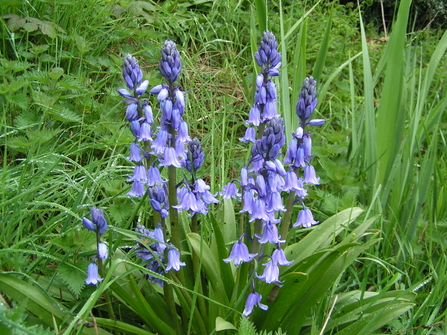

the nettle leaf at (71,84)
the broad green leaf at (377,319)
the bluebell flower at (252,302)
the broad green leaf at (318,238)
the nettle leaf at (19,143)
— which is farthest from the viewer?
the nettle leaf at (71,84)

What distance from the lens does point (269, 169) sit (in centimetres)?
201

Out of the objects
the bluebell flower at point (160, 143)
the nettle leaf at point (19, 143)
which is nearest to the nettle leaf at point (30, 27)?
the nettle leaf at point (19, 143)

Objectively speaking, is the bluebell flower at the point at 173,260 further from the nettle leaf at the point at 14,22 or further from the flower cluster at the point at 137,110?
the nettle leaf at the point at 14,22

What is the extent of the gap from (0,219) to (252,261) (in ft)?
5.16

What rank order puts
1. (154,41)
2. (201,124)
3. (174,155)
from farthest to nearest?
1. (154,41)
2. (201,124)
3. (174,155)

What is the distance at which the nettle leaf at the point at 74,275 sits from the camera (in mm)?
2234

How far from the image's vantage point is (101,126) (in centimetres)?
395

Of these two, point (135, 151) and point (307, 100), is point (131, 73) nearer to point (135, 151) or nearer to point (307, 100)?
point (135, 151)

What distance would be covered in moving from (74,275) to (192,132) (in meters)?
2.45

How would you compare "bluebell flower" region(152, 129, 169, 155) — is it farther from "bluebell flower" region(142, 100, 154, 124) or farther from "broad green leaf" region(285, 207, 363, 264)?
"broad green leaf" region(285, 207, 363, 264)

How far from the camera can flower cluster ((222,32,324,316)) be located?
203cm

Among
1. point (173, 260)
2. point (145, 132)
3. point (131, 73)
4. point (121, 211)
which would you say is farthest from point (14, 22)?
point (173, 260)

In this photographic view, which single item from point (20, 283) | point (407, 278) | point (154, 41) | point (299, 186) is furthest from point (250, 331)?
point (154, 41)

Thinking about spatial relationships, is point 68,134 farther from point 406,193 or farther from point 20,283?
point 406,193
